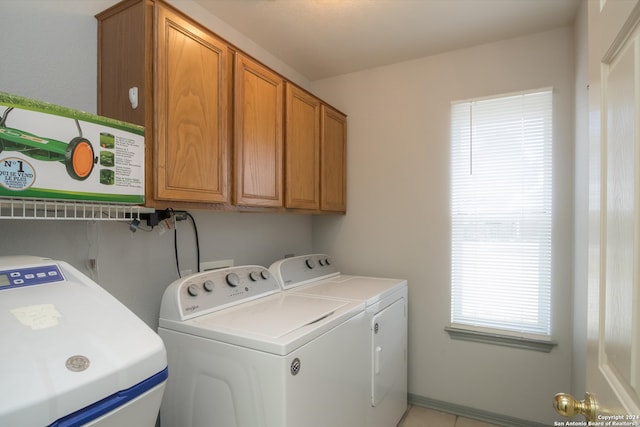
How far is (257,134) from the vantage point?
69.4 inches

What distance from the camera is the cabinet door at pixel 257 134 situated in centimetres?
164

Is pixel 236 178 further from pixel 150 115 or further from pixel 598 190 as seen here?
pixel 598 190

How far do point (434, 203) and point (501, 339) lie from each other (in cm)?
101

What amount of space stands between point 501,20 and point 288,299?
2062 mm

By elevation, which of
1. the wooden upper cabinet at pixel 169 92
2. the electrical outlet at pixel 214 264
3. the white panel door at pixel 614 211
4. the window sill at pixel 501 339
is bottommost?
the window sill at pixel 501 339

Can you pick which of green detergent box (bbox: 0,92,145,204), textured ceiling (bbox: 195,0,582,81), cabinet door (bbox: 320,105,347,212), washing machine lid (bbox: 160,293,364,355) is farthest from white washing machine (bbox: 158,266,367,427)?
textured ceiling (bbox: 195,0,582,81)

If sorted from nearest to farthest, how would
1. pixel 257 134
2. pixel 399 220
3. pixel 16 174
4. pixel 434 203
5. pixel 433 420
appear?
pixel 16 174 → pixel 257 134 → pixel 433 420 → pixel 434 203 → pixel 399 220

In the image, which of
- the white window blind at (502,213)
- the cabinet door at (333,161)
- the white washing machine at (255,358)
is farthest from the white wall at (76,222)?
the white window blind at (502,213)

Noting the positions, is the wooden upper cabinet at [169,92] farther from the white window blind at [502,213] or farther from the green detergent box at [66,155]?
the white window blind at [502,213]

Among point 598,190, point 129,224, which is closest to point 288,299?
point 129,224

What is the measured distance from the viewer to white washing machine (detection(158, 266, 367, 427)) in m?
1.15

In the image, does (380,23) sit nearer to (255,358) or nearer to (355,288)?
(355,288)

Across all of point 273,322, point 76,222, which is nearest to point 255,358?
point 273,322

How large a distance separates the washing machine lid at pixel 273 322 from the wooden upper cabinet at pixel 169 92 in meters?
0.51
